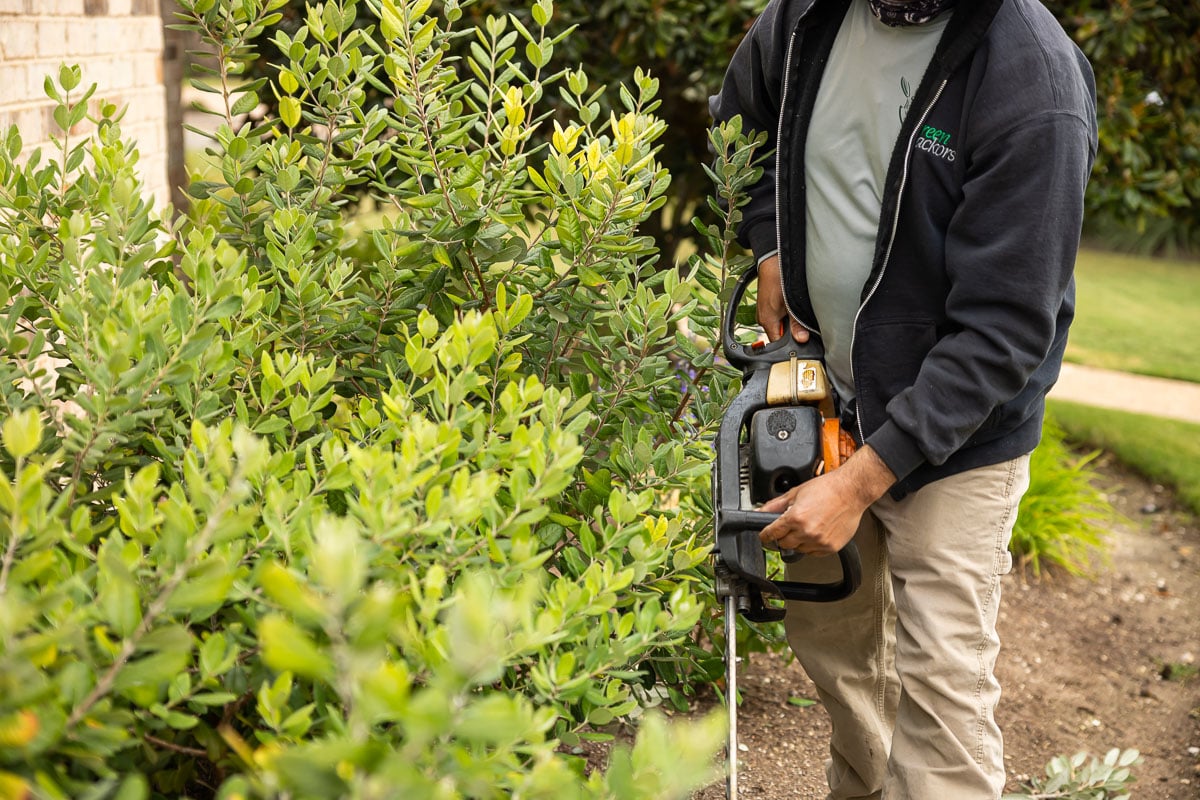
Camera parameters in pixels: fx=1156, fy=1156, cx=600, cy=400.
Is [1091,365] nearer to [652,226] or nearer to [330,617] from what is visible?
[652,226]

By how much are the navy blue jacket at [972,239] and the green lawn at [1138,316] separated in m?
6.50

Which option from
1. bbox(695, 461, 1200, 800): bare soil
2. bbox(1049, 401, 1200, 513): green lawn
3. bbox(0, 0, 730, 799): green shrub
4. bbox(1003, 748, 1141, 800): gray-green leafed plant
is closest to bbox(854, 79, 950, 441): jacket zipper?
bbox(0, 0, 730, 799): green shrub

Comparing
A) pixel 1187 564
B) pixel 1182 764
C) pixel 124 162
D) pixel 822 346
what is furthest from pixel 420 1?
pixel 1187 564

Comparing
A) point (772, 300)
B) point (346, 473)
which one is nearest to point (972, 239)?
point (772, 300)

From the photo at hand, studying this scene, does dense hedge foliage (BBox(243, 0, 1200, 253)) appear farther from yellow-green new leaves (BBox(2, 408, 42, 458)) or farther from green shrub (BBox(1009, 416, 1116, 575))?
yellow-green new leaves (BBox(2, 408, 42, 458))

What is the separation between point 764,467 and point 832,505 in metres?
0.18

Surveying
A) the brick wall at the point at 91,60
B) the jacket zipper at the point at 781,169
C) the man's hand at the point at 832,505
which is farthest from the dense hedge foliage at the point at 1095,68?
the man's hand at the point at 832,505

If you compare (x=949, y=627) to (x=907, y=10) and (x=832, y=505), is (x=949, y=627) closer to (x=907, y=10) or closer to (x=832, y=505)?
(x=832, y=505)

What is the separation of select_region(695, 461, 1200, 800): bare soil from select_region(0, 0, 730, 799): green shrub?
77cm

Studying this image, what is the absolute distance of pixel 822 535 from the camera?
86.9 inches

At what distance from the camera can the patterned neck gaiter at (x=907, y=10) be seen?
2.27 meters

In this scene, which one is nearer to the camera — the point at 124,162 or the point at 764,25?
the point at 124,162

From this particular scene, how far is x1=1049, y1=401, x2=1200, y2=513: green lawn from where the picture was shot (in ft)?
20.2

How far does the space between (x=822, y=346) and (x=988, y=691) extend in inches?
32.5
